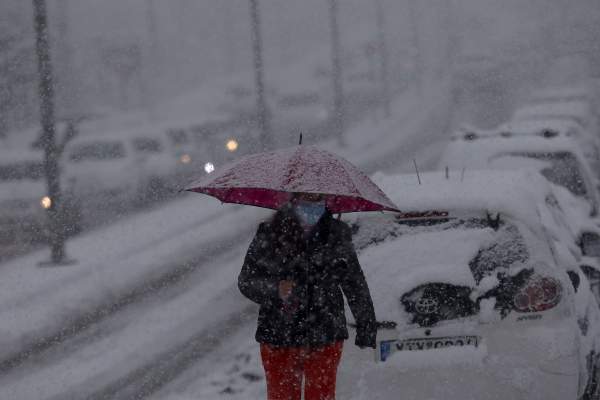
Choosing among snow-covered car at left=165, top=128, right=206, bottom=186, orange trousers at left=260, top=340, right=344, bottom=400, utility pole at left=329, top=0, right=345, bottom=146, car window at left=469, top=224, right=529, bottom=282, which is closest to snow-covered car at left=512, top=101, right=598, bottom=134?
utility pole at left=329, top=0, right=345, bottom=146

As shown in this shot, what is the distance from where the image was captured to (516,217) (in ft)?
11.9

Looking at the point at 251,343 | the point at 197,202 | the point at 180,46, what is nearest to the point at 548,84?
the point at 180,46

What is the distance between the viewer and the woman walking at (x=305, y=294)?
303cm

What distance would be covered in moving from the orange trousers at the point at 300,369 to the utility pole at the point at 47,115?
289 inches

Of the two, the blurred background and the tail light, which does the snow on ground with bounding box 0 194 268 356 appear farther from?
the tail light

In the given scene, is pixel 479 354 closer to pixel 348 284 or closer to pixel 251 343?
pixel 348 284

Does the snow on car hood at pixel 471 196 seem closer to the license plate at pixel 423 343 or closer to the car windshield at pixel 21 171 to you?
the license plate at pixel 423 343

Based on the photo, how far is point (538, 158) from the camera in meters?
7.64

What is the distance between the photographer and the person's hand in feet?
9.66

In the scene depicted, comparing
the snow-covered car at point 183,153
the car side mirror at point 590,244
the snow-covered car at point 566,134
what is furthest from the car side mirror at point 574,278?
the snow-covered car at point 183,153

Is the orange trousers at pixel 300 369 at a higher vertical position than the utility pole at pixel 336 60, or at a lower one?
lower

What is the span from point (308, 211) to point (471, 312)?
1.13 meters

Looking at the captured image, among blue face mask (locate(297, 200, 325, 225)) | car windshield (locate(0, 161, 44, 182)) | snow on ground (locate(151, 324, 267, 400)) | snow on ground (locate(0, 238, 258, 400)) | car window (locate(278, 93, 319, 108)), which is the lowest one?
snow on ground (locate(0, 238, 258, 400))

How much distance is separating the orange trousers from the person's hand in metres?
0.32
